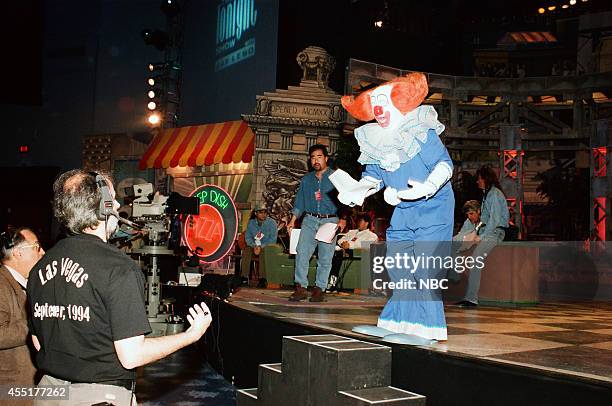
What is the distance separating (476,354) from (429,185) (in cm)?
111

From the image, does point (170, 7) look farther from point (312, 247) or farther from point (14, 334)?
point (14, 334)

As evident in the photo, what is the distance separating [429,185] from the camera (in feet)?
11.9

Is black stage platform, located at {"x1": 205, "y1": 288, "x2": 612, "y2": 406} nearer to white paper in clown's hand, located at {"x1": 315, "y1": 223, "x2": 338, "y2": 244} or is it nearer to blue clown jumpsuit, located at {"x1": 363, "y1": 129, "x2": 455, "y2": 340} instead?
blue clown jumpsuit, located at {"x1": 363, "y1": 129, "x2": 455, "y2": 340}

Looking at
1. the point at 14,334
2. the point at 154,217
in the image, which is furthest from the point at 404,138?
the point at 154,217

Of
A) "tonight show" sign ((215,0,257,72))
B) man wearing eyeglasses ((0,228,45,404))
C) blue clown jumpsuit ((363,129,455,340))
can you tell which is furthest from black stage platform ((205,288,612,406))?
"tonight show" sign ((215,0,257,72))

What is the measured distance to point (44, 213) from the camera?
707 inches

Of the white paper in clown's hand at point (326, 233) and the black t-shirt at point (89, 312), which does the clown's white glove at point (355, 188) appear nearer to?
the white paper in clown's hand at point (326, 233)

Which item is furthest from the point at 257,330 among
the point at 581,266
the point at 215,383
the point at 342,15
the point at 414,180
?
the point at 342,15

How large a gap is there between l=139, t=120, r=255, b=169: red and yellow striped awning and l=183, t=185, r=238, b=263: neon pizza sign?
0.82 meters

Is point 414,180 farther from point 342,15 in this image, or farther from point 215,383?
point 342,15

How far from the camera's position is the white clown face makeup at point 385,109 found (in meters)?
3.96

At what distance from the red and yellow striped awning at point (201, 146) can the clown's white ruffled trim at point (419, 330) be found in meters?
10.5

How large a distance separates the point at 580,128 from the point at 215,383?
49.6ft

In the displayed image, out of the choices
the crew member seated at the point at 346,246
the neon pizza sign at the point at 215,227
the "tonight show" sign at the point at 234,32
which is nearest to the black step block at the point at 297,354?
the crew member seated at the point at 346,246
